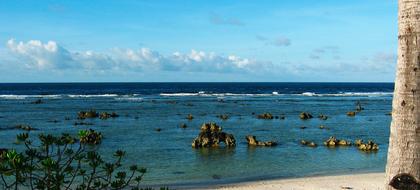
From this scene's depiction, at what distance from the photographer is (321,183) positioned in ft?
55.1

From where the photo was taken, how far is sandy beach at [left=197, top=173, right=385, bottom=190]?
16.1 meters

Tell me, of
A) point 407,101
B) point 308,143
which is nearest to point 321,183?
point 308,143

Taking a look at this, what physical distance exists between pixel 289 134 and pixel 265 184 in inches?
640

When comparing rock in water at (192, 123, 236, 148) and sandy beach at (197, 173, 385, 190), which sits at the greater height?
rock in water at (192, 123, 236, 148)

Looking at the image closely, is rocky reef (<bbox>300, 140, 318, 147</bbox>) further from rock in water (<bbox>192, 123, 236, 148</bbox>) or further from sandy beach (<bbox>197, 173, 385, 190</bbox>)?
sandy beach (<bbox>197, 173, 385, 190</bbox>)

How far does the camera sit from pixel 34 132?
3284cm

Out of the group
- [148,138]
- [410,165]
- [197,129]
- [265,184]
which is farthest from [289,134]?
[410,165]

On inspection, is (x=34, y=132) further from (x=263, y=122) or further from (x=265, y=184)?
(x=265, y=184)

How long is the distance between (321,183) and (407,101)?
12843 millimetres

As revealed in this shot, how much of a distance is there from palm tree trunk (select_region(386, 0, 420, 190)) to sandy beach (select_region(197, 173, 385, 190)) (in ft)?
38.2

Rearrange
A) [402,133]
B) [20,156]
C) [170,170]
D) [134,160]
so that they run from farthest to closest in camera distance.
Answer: [134,160] → [170,170] → [20,156] → [402,133]

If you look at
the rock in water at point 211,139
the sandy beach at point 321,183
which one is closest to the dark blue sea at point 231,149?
the rock in water at point 211,139

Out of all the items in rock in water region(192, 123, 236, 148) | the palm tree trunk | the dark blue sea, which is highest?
the palm tree trunk

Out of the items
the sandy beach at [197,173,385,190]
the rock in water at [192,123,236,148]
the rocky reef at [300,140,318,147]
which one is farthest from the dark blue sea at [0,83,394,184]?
the sandy beach at [197,173,385,190]
